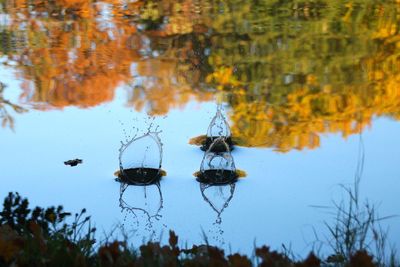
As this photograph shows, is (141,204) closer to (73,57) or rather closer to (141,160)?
(141,160)

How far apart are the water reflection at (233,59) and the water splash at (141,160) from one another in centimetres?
74

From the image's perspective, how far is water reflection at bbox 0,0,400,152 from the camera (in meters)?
6.45

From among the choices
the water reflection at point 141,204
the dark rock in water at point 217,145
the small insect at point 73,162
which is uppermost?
the dark rock in water at point 217,145

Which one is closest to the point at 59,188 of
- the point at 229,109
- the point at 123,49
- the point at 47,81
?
the point at 229,109

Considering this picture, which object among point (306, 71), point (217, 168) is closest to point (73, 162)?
point (217, 168)

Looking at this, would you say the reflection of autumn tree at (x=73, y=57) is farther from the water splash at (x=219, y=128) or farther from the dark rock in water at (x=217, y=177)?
the dark rock in water at (x=217, y=177)

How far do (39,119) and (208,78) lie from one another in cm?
168

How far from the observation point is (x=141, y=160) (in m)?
5.32

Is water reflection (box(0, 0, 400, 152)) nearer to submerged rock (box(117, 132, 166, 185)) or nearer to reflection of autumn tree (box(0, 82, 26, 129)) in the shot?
reflection of autumn tree (box(0, 82, 26, 129))

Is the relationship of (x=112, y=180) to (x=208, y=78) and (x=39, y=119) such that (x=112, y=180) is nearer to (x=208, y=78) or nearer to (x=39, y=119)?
(x=39, y=119)

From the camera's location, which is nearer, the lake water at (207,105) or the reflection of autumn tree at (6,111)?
the lake water at (207,105)

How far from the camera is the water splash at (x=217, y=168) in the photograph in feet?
16.5

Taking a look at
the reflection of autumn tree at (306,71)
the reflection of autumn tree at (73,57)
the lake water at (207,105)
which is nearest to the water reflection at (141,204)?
the lake water at (207,105)

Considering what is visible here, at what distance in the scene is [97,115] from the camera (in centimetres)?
640
